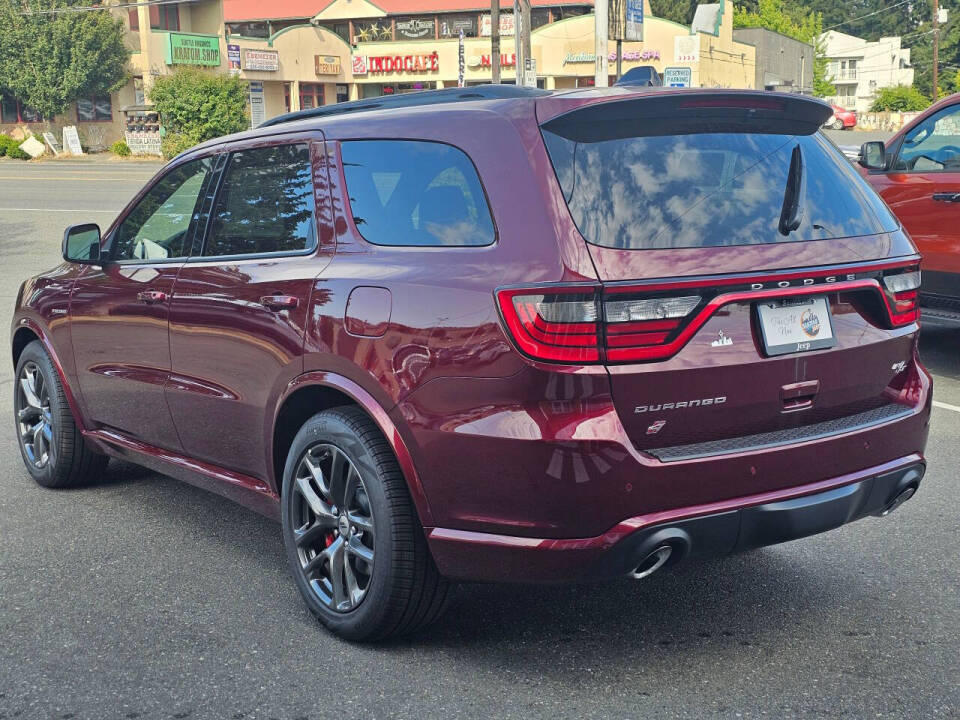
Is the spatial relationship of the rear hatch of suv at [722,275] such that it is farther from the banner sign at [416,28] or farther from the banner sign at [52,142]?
the banner sign at [416,28]

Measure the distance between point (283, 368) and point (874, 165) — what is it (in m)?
5.86

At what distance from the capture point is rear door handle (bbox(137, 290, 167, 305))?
194 inches

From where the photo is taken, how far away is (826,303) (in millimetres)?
3695

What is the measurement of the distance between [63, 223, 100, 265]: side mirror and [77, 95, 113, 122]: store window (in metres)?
54.4

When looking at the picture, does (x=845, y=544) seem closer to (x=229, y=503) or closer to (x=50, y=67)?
(x=229, y=503)

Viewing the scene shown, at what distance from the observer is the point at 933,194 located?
862cm

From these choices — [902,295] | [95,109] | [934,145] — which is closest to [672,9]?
[95,109]

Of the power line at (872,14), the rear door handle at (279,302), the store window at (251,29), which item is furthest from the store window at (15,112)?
the power line at (872,14)

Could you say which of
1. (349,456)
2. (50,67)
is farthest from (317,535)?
(50,67)

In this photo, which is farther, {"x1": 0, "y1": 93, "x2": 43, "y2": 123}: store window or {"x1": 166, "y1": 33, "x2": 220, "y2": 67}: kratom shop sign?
{"x1": 0, "y1": 93, "x2": 43, "y2": 123}: store window

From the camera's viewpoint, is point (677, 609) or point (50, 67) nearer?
point (677, 609)

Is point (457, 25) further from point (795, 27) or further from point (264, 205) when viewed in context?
point (264, 205)

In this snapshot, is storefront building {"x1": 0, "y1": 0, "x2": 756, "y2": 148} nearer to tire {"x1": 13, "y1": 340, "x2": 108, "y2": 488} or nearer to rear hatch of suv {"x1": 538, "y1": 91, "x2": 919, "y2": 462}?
tire {"x1": 13, "y1": 340, "x2": 108, "y2": 488}

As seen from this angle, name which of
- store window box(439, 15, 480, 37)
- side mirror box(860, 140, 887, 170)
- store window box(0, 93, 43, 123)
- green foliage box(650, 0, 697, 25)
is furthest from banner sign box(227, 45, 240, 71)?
side mirror box(860, 140, 887, 170)
